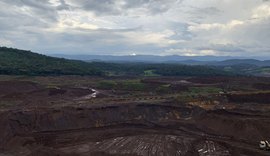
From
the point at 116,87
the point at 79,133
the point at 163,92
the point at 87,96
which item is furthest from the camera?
the point at 116,87

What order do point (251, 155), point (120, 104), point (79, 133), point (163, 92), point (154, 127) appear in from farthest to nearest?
point (163, 92) → point (120, 104) → point (154, 127) → point (79, 133) → point (251, 155)

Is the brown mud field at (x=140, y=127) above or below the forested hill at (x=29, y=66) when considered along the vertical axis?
below

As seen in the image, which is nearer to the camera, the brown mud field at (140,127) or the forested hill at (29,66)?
the brown mud field at (140,127)

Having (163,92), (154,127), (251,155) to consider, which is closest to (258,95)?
(163,92)

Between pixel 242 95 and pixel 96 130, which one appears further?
pixel 242 95

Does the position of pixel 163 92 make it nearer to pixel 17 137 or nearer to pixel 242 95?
pixel 242 95
